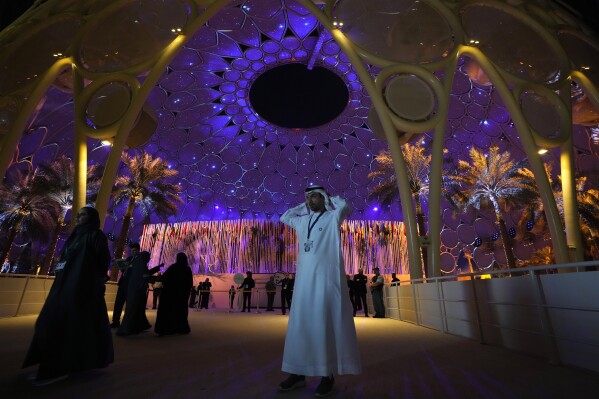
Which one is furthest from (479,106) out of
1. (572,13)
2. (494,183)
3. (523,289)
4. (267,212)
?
(523,289)

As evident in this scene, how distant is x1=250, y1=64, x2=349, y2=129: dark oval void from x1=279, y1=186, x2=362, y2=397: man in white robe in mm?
25221

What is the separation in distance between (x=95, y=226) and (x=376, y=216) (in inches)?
1387

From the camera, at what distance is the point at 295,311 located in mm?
3162

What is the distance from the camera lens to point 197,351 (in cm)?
484

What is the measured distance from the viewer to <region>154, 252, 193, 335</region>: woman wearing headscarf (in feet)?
22.7

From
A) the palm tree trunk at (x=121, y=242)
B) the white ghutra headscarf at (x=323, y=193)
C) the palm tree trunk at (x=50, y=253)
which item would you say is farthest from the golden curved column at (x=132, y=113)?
the palm tree trunk at (x=50, y=253)

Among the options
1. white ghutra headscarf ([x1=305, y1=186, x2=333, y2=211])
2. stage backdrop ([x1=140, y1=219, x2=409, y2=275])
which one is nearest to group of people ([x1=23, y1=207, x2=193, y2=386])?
white ghutra headscarf ([x1=305, y1=186, x2=333, y2=211])

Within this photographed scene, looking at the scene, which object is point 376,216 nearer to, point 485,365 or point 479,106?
point 479,106

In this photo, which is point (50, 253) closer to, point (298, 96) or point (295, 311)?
point (298, 96)

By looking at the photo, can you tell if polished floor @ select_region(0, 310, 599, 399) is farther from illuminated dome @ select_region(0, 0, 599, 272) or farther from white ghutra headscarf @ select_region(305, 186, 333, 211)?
illuminated dome @ select_region(0, 0, 599, 272)

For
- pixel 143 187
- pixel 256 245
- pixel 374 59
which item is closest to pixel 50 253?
pixel 143 187

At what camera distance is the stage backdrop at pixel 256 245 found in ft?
98.1

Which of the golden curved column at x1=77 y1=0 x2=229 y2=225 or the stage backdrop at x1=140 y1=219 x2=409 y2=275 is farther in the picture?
the stage backdrop at x1=140 y1=219 x2=409 y2=275

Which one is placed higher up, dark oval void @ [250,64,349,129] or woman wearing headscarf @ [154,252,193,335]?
dark oval void @ [250,64,349,129]
